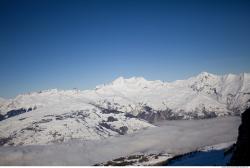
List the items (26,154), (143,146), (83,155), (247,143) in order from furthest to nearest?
1. (143,146)
2. (83,155)
3. (26,154)
4. (247,143)

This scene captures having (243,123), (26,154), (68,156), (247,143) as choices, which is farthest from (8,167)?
(68,156)

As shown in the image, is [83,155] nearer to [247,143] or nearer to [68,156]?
[68,156]

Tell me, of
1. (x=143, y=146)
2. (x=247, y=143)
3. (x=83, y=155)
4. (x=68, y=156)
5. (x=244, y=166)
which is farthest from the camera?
(x=143, y=146)

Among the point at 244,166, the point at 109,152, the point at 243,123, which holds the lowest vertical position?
the point at 109,152

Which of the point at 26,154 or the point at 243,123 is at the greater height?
the point at 243,123

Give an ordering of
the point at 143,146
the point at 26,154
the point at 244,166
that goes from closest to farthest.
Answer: the point at 244,166
the point at 26,154
the point at 143,146

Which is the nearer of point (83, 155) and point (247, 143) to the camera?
point (247, 143)

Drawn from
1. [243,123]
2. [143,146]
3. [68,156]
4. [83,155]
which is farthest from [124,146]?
[243,123]

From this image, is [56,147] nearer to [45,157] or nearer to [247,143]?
[45,157]

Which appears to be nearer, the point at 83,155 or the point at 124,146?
the point at 83,155
